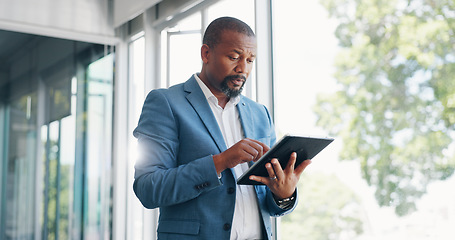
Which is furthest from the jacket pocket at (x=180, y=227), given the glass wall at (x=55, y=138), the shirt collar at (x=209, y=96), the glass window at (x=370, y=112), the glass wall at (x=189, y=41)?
the glass wall at (x=55, y=138)

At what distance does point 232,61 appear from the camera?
1728 millimetres

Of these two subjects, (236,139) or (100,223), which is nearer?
(236,139)

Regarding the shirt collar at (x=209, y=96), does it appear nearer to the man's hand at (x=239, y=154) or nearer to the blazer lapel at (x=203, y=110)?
the blazer lapel at (x=203, y=110)

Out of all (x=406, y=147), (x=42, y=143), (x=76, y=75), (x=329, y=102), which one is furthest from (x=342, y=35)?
(x=42, y=143)

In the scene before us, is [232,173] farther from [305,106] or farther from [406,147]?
[305,106]

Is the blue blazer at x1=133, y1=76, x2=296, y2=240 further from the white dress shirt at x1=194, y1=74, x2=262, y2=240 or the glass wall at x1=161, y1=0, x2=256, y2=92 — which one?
the glass wall at x1=161, y1=0, x2=256, y2=92

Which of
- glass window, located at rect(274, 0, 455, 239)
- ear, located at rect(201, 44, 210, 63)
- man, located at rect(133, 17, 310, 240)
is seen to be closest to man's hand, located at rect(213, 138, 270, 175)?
man, located at rect(133, 17, 310, 240)

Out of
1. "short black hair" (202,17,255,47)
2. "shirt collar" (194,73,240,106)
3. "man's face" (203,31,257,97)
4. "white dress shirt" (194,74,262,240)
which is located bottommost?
"white dress shirt" (194,74,262,240)

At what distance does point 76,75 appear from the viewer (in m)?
4.48

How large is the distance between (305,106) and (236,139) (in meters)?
1.97

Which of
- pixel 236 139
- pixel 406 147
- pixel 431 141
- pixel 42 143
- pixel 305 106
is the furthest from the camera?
pixel 42 143

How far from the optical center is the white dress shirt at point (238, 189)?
64.9 inches

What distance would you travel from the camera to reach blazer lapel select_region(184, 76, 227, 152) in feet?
5.54

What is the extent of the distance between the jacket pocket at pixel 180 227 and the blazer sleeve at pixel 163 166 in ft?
0.25
